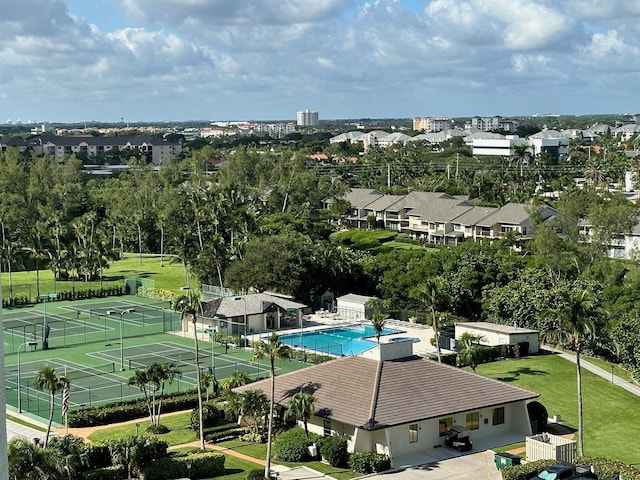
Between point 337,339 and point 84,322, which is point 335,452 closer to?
point 337,339

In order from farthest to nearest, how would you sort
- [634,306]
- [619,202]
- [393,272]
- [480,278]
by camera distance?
1. [619,202]
2. [393,272]
3. [480,278]
4. [634,306]

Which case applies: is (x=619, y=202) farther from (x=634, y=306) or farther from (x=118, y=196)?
(x=118, y=196)

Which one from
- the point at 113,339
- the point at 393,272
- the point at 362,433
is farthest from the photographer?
the point at 393,272

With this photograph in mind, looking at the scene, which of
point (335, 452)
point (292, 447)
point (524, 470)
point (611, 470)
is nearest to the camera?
point (611, 470)

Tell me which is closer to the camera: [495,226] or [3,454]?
[3,454]

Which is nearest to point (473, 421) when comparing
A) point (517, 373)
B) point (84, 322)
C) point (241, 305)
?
point (517, 373)

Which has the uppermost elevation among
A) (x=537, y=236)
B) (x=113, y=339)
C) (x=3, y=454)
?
(x=3, y=454)

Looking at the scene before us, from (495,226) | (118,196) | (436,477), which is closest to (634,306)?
(436,477)
